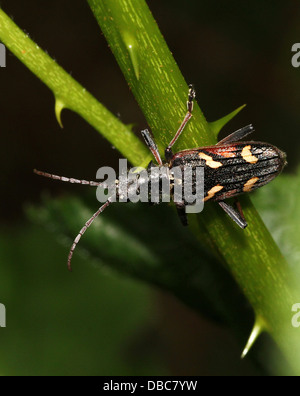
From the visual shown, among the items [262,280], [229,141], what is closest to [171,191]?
[229,141]

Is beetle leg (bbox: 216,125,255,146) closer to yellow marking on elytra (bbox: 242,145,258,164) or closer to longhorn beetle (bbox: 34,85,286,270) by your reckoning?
longhorn beetle (bbox: 34,85,286,270)

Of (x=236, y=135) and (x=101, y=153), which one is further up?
(x=101, y=153)

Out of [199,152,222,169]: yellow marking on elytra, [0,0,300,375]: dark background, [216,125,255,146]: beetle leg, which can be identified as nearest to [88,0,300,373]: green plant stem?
[199,152,222,169]: yellow marking on elytra

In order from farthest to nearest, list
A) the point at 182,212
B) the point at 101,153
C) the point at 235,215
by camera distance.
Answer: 1. the point at 101,153
2. the point at 182,212
3. the point at 235,215

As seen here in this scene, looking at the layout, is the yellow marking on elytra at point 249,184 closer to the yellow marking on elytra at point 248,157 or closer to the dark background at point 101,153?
the yellow marking on elytra at point 248,157

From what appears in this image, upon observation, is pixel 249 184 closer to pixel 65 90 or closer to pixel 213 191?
pixel 213 191

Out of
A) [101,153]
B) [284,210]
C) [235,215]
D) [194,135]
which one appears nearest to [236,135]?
[284,210]
